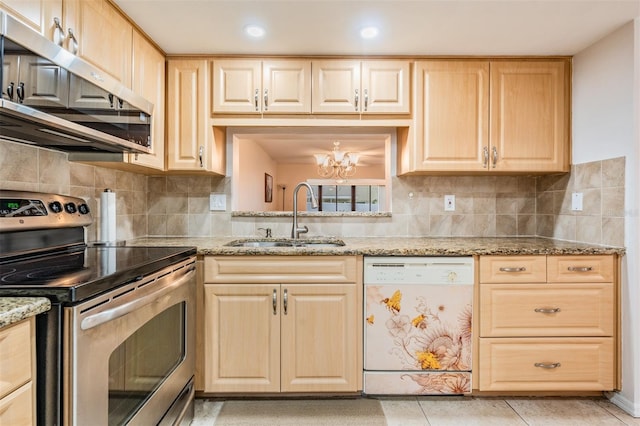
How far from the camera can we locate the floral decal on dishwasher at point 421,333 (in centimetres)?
191

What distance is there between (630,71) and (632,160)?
A: 1.53 ft

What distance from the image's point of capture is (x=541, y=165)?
7.32 ft

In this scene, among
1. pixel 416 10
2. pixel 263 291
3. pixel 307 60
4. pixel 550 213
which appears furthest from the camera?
pixel 550 213

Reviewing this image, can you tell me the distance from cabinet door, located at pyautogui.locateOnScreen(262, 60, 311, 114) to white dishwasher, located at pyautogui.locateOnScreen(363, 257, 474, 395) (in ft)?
3.44

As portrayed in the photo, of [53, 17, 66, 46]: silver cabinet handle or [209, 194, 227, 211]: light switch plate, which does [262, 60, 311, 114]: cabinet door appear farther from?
[53, 17, 66, 46]: silver cabinet handle

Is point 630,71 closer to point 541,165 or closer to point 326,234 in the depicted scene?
point 541,165

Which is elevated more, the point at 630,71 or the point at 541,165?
the point at 630,71

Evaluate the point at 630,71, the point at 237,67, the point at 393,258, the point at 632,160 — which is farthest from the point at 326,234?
the point at 630,71

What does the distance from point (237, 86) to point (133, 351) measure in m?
1.58

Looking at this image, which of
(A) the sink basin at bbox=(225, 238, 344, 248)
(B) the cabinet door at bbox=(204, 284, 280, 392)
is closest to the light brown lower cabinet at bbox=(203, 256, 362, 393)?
(B) the cabinet door at bbox=(204, 284, 280, 392)

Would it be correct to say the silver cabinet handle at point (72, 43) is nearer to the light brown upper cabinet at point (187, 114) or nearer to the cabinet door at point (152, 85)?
the cabinet door at point (152, 85)

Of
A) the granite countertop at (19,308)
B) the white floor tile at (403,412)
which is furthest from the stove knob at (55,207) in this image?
the white floor tile at (403,412)

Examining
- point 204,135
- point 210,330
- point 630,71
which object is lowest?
point 210,330

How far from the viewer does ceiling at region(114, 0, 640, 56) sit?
171cm
